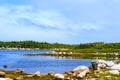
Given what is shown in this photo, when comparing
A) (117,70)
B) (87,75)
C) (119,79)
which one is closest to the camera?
(119,79)

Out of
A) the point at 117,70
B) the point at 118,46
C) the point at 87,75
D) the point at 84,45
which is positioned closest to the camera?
the point at 87,75

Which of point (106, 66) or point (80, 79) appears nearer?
point (80, 79)

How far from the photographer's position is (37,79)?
3192cm

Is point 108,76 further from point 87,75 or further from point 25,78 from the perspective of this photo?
point 25,78

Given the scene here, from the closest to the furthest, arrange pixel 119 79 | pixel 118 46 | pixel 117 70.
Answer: pixel 119 79 < pixel 117 70 < pixel 118 46

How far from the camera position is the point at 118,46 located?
164750 millimetres

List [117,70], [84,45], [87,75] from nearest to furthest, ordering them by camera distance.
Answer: [87,75] < [117,70] < [84,45]

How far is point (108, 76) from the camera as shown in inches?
1276

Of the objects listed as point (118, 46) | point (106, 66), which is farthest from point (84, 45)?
point (106, 66)

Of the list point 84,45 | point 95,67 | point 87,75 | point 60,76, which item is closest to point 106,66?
point 95,67

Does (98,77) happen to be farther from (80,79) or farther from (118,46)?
(118,46)

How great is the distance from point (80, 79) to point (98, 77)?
5.08ft

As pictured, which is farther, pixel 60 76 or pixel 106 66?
pixel 106 66

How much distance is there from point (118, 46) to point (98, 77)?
441 ft
